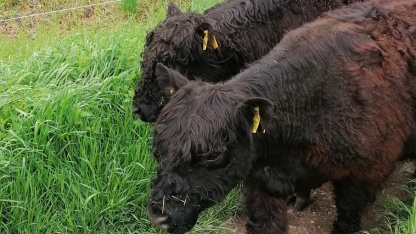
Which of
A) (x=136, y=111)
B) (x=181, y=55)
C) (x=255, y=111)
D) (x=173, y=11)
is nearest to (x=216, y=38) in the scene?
(x=181, y=55)

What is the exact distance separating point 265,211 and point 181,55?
1350 mm

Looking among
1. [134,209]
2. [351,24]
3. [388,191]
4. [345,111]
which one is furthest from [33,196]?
[388,191]

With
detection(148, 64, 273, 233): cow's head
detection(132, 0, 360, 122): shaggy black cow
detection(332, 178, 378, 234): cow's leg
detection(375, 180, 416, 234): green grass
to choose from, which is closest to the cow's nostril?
detection(132, 0, 360, 122): shaggy black cow

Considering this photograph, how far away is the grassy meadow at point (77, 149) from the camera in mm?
4105

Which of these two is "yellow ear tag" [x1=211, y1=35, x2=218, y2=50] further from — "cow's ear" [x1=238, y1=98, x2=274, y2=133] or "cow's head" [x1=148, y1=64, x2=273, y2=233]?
"cow's ear" [x1=238, y1=98, x2=274, y2=133]

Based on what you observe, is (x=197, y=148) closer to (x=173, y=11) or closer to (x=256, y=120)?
(x=256, y=120)

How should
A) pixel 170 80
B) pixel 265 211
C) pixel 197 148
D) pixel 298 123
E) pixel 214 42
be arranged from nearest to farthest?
pixel 197 148 → pixel 170 80 → pixel 298 123 → pixel 265 211 → pixel 214 42

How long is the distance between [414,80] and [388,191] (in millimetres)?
1308

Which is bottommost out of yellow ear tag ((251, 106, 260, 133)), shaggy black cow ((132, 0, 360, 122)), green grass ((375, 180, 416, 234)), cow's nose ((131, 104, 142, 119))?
green grass ((375, 180, 416, 234))

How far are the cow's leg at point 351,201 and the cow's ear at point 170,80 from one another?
4.56 feet

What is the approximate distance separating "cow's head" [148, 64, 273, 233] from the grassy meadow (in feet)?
3.62

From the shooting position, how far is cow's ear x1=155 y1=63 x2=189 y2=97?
343 centimetres

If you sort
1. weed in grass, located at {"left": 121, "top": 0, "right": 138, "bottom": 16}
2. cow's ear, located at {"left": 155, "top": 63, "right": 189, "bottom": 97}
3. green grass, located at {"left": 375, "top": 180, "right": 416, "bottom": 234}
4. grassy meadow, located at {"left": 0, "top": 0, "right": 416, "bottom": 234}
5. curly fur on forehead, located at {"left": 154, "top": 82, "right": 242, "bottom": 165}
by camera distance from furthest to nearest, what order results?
weed in grass, located at {"left": 121, "top": 0, "right": 138, "bottom": 16}
green grass, located at {"left": 375, "top": 180, "right": 416, "bottom": 234}
grassy meadow, located at {"left": 0, "top": 0, "right": 416, "bottom": 234}
cow's ear, located at {"left": 155, "top": 63, "right": 189, "bottom": 97}
curly fur on forehead, located at {"left": 154, "top": 82, "right": 242, "bottom": 165}

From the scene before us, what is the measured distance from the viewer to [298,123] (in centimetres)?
360
